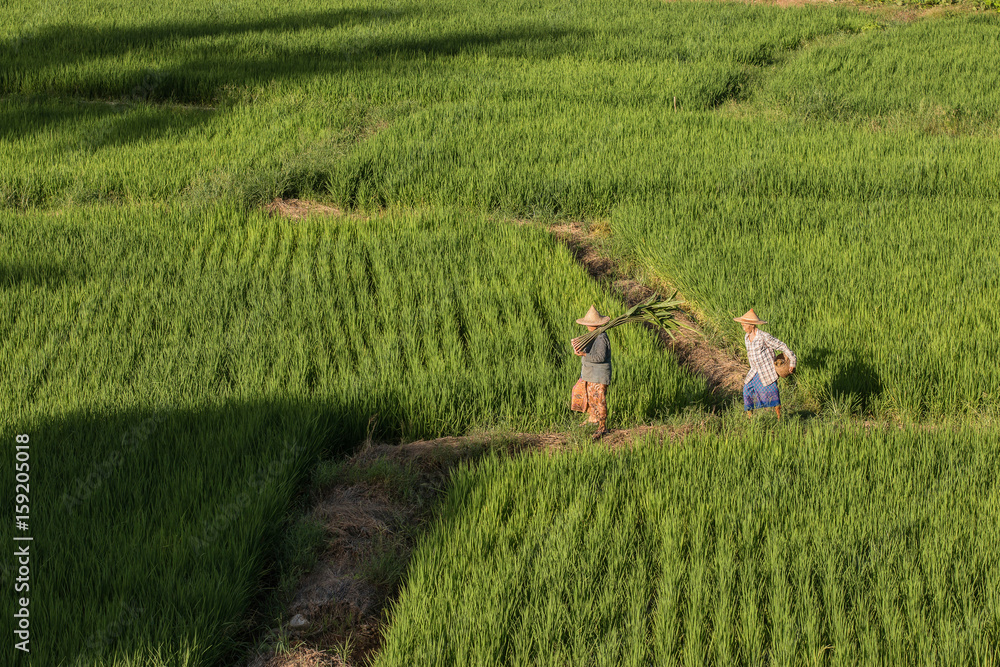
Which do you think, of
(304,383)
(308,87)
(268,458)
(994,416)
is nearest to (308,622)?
(268,458)

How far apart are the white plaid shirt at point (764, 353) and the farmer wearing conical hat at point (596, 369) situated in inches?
29.9

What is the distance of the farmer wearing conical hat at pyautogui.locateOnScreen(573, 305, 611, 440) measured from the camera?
4.04 m

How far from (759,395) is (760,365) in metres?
0.20

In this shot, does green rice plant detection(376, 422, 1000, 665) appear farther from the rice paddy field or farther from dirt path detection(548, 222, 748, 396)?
dirt path detection(548, 222, 748, 396)

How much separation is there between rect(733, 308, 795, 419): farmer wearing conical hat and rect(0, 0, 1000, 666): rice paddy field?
18 cm

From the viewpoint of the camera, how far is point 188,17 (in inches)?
633

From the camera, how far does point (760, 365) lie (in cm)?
428

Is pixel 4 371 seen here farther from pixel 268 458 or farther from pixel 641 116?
pixel 641 116

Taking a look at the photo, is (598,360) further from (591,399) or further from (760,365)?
(760,365)

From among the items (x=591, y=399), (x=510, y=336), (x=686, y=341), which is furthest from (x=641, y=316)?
(x=686, y=341)

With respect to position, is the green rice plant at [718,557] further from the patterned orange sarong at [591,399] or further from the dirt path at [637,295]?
the dirt path at [637,295]

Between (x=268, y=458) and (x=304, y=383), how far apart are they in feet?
3.14

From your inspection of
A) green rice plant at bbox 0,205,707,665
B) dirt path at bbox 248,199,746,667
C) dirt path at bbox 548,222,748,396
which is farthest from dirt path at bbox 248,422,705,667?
dirt path at bbox 548,222,748,396

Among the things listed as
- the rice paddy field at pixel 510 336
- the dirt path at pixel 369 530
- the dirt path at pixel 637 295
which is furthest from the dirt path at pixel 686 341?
the dirt path at pixel 369 530
